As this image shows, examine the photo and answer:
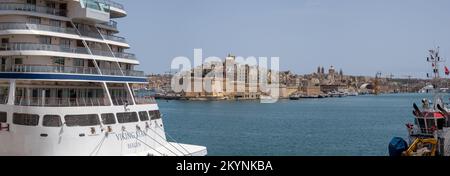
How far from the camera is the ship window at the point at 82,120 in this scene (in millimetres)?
16375

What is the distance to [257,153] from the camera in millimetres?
33906

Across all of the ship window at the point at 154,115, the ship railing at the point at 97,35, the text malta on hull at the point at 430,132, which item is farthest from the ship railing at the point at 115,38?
the text malta on hull at the point at 430,132

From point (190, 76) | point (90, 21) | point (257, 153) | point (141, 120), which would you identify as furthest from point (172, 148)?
point (190, 76)

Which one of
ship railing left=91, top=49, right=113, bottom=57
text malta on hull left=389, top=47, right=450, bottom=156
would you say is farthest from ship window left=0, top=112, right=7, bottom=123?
text malta on hull left=389, top=47, right=450, bottom=156

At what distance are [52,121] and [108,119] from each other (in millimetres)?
2303

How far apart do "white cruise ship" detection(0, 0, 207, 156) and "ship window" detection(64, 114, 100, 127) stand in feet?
0.12

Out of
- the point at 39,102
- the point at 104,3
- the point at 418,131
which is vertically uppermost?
the point at 104,3

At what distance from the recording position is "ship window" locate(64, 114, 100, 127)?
16375 millimetres

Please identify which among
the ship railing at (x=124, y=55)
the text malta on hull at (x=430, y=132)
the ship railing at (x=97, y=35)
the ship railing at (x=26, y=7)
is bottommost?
the text malta on hull at (x=430, y=132)

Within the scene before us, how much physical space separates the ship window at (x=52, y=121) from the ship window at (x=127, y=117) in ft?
8.94

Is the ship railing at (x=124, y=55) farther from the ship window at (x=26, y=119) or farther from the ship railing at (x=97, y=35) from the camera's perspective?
the ship window at (x=26, y=119)

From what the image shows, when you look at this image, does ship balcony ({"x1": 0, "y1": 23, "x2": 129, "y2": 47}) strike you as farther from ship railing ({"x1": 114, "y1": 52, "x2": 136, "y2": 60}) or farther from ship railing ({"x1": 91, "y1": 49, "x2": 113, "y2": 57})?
ship railing ({"x1": 114, "y1": 52, "x2": 136, "y2": 60})
